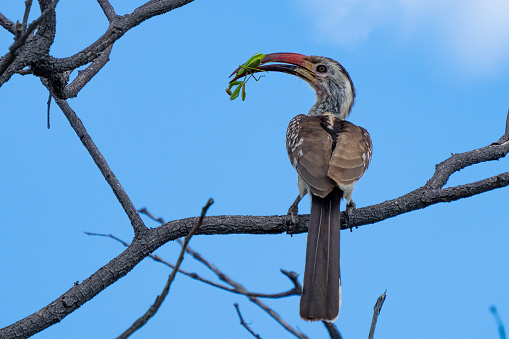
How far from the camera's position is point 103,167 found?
3561 mm

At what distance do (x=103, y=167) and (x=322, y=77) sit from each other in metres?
2.46

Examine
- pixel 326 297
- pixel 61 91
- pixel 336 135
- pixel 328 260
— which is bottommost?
pixel 326 297

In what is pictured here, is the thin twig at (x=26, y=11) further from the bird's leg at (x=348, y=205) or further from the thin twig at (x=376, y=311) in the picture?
the bird's leg at (x=348, y=205)

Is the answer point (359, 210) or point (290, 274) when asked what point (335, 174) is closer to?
point (359, 210)

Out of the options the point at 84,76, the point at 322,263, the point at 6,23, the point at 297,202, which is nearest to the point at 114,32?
the point at 6,23

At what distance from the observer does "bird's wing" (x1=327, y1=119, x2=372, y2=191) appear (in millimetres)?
3466

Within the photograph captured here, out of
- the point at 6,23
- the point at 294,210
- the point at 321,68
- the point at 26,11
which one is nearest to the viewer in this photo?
the point at 26,11

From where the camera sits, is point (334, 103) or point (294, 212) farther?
point (334, 103)

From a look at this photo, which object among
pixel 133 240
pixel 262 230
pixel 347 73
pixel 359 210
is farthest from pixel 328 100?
pixel 133 240

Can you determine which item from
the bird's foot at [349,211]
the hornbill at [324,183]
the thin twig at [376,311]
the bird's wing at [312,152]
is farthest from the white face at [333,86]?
the thin twig at [376,311]

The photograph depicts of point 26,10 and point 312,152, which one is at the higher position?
point 312,152

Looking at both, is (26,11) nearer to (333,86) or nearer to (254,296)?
(254,296)

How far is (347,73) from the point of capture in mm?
5324

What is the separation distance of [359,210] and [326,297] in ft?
2.52
